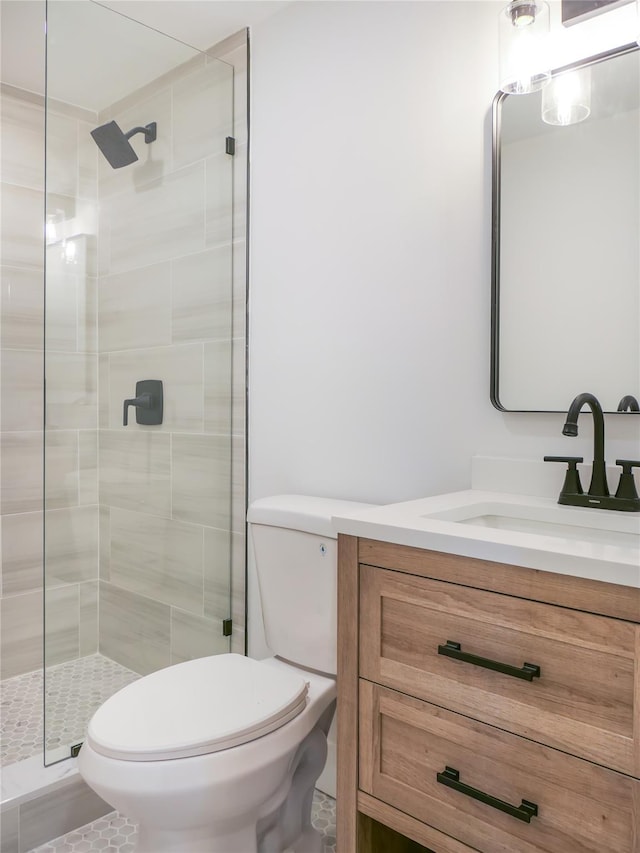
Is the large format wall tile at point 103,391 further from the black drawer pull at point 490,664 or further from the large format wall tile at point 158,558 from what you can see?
the black drawer pull at point 490,664

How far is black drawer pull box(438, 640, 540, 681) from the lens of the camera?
93 centimetres

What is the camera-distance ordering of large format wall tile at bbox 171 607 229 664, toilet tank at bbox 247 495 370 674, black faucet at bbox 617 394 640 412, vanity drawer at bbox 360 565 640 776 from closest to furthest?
vanity drawer at bbox 360 565 640 776 < black faucet at bbox 617 394 640 412 < toilet tank at bbox 247 495 370 674 < large format wall tile at bbox 171 607 229 664

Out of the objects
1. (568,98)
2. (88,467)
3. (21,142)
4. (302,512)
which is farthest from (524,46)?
(21,142)

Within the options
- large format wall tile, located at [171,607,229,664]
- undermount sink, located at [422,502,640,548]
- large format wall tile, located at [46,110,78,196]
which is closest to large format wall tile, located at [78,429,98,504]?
large format wall tile, located at [171,607,229,664]

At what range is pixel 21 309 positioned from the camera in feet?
7.79

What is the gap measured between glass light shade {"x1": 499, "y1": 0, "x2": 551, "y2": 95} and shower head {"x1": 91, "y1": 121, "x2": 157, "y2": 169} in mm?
1102

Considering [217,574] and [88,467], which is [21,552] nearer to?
[88,467]

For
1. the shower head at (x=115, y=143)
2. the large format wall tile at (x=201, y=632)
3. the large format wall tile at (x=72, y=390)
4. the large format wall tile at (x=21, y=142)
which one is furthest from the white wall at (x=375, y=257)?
the large format wall tile at (x=21, y=142)

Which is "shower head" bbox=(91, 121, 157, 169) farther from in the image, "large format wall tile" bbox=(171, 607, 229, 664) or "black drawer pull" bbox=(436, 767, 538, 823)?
"black drawer pull" bbox=(436, 767, 538, 823)

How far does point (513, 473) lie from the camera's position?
1428 millimetres

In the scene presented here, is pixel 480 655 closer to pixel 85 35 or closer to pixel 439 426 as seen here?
pixel 439 426

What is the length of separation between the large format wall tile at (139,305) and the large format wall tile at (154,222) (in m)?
0.03

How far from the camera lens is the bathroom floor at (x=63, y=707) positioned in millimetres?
1751

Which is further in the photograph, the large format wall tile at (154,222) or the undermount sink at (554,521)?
the large format wall tile at (154,222)
